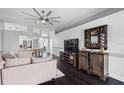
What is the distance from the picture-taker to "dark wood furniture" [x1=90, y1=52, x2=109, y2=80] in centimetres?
276

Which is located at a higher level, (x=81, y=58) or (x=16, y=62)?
(x=16, y=62)

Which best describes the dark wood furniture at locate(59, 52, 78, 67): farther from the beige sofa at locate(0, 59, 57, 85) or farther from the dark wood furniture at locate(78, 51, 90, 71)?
the beige sofa at locate(0, 59, 57, 85)

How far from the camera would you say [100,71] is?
2.82 m

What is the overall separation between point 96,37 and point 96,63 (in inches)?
46.0

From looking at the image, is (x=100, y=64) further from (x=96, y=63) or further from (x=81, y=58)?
(x=81, y=58)

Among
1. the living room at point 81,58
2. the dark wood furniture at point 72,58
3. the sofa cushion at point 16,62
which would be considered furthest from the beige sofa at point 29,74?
the dark wood furniture at point 72,58

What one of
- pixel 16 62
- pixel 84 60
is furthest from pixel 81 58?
pixel 16 62

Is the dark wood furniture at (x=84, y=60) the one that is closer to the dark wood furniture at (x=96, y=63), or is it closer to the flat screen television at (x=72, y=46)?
the dark wood furniture at (x=96, y=63)

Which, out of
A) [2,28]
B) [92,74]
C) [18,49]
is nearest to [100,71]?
[92,74]

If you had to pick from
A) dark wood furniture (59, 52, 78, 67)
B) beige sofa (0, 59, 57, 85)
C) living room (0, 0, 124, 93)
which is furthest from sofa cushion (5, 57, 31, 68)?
dark wood furniture (59, 52, 78, 67)

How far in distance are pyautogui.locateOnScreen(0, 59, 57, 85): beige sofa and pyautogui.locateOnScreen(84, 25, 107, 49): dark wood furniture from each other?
6.62 ft

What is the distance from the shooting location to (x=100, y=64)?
112 inches
